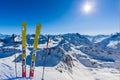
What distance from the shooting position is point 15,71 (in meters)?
34.5

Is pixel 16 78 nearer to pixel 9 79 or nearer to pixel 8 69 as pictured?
pixel 9 79

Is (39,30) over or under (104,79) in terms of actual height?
over

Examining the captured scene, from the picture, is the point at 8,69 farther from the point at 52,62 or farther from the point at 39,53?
the point at 39,53

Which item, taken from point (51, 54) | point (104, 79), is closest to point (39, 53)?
point (51, 54)

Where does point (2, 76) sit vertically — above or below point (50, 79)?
above

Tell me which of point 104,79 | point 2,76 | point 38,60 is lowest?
point 104,79

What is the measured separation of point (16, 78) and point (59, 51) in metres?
97.6

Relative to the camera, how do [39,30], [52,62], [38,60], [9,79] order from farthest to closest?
1. [38,60]
2. [52,62]
3. [9,79]
4. [39,30]

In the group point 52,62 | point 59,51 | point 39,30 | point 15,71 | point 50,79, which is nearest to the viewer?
point 39,30

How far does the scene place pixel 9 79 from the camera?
2967cm

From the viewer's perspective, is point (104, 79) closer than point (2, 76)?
No

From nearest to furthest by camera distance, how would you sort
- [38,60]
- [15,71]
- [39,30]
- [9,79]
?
[39,30] → [9,79] → [15,71] → [38,60]

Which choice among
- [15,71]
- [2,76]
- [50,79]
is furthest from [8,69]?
[50,79]

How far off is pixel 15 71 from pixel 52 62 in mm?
69501
